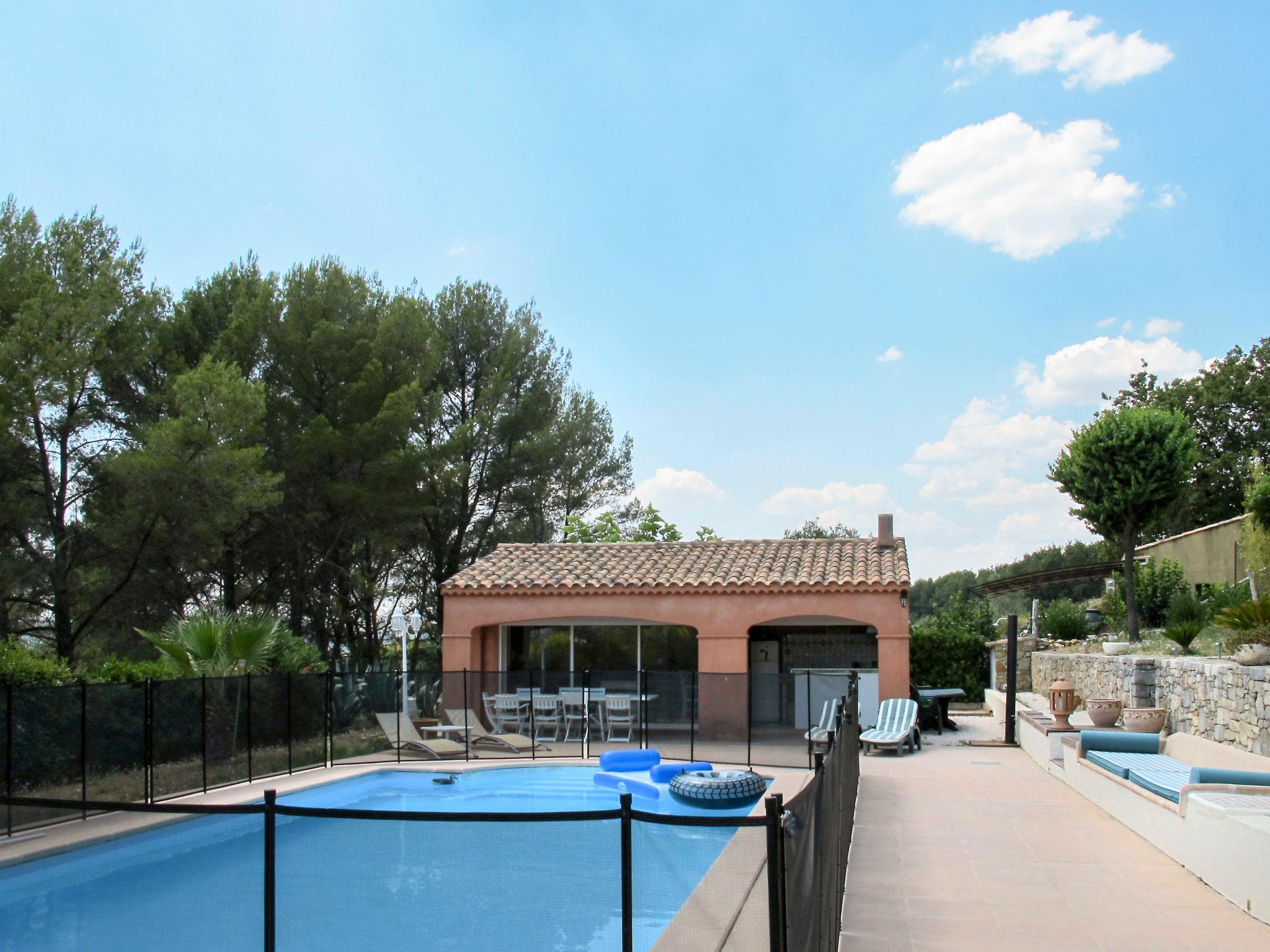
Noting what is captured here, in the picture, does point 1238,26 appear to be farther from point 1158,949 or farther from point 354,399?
point 354,399

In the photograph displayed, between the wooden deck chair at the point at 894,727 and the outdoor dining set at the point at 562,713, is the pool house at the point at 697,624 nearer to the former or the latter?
the outdoor dining set at the point at 562,713

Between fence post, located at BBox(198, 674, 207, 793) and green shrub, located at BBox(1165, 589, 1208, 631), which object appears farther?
green shrub, located at BBox(1165, 589, 1208, 631)

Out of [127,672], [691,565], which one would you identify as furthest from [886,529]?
[127,672]

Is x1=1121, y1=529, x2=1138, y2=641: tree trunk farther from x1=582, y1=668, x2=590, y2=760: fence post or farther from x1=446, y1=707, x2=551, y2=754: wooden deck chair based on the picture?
x1=446, y1=707, x2=551, y2=754: wooden deck chair

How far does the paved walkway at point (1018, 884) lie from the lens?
642 centimetres

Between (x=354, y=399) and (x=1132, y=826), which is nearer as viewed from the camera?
(x=1132, y=826)

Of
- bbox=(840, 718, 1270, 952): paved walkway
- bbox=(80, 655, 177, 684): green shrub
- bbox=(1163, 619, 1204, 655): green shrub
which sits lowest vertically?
bbox=(840, 718, 1270, 952): paved walkway

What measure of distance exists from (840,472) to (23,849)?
25201 mm

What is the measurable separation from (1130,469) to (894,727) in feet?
19.6

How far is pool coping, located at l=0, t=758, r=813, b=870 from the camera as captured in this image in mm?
8828

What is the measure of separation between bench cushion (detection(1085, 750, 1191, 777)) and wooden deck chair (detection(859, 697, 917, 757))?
14.8 feet

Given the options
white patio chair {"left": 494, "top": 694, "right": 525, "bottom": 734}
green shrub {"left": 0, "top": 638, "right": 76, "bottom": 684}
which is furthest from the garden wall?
green shrub {"left": 0, "top": 638, "right": 76, "bottom": 684}

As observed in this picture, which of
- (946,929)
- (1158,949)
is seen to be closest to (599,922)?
(946,929)

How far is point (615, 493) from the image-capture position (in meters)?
35.8
